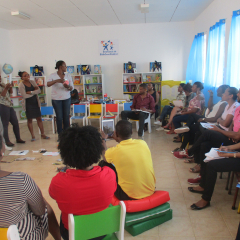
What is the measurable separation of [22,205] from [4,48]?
7434 mm

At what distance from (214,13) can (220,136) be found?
346cm

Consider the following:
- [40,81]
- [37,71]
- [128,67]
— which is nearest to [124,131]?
[128,67]

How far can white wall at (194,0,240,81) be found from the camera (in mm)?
3898

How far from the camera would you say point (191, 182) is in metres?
2.76

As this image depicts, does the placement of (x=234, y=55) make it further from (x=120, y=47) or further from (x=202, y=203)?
(x=120, y=47)

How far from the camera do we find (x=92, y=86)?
741 cm

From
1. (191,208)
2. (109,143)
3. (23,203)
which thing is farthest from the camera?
(109,143)

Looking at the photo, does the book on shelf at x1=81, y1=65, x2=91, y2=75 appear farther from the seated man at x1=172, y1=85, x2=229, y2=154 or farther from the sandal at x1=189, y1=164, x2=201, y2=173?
the sandal at x1=189, y1=164, x2=201, y2=173

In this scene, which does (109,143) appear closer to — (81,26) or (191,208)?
(191,208)

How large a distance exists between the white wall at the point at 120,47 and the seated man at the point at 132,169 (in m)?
5.65

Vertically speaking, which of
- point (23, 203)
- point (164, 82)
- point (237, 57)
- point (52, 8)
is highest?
point (52, 8)

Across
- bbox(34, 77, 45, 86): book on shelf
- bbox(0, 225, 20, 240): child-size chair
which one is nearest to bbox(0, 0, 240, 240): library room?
bbox(0, 225, 20, 240): child-size chair

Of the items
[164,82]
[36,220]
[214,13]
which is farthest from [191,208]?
[164,82]

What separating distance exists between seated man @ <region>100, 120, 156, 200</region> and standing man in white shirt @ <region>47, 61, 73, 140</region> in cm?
276
